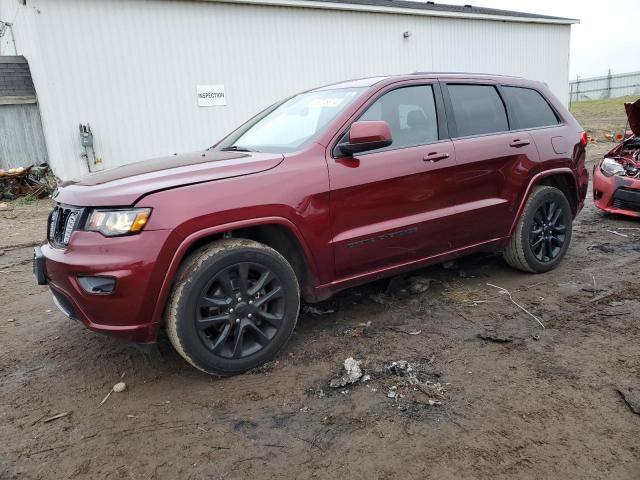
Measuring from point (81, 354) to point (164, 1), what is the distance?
33.1 feet

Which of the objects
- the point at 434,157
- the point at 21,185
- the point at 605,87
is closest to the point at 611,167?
the point at 434,157

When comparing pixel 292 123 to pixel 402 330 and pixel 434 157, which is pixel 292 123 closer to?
pixel 434 157

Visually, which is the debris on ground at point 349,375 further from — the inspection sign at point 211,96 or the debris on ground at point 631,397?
the inspection sign at point 211,96

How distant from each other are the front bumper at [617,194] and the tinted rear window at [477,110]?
9.81 ft

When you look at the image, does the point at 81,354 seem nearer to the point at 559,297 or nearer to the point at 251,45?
the point at 559,297

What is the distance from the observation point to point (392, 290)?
14.0ft

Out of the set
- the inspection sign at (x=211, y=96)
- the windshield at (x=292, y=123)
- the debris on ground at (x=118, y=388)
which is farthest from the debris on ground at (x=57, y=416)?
the inspection sign at (x=211, y=96)

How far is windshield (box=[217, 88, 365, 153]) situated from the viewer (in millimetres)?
3518

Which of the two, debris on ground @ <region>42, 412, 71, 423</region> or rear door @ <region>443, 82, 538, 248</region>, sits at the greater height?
rear door @ <region>443, 82, 538, 248</region>

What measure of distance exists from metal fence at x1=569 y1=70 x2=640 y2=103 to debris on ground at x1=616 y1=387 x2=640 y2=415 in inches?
1592

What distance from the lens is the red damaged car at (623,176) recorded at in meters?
6.25

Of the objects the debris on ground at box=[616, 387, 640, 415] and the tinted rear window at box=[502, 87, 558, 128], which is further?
the tinted rear window at box=[502, 87, 558, 128]

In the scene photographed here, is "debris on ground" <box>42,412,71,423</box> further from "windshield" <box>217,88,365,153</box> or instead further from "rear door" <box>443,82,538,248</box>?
"rear door" <box>443,82,538,248</box>

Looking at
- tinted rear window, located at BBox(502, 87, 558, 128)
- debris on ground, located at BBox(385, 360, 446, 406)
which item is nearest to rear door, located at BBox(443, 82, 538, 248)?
tinted rear window, located at BBox(502, 87, 558, 128)
